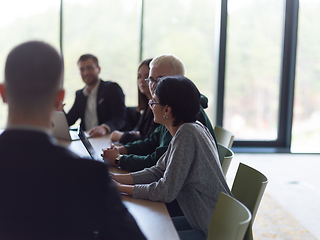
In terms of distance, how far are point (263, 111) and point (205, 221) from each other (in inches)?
167

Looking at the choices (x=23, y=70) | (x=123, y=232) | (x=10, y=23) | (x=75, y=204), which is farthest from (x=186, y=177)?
(x=10, y=23)

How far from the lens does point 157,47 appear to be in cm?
501

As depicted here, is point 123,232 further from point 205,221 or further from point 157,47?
point 157,47

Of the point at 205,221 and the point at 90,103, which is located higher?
the point at 90,103

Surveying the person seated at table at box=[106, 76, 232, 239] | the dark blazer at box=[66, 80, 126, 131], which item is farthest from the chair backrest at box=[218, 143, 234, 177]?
the dark blazer at box=[66, 80, 126, 131]

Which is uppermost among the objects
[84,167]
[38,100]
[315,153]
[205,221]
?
[38,100]

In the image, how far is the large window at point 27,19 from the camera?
4594mm

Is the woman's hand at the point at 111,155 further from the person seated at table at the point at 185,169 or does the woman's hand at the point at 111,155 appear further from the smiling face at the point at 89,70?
the smiling face at the point at 89,70

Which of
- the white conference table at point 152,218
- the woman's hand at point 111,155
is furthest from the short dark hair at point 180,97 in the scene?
the woman's hand at point 111,155

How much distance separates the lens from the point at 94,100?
3.64 m

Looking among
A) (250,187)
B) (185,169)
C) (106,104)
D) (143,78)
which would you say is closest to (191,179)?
(185,169)

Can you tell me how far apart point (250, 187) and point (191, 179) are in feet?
1.02

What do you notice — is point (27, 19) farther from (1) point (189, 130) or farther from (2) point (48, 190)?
(2) point (48, 190)

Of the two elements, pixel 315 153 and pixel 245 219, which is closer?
pixel 245 219
